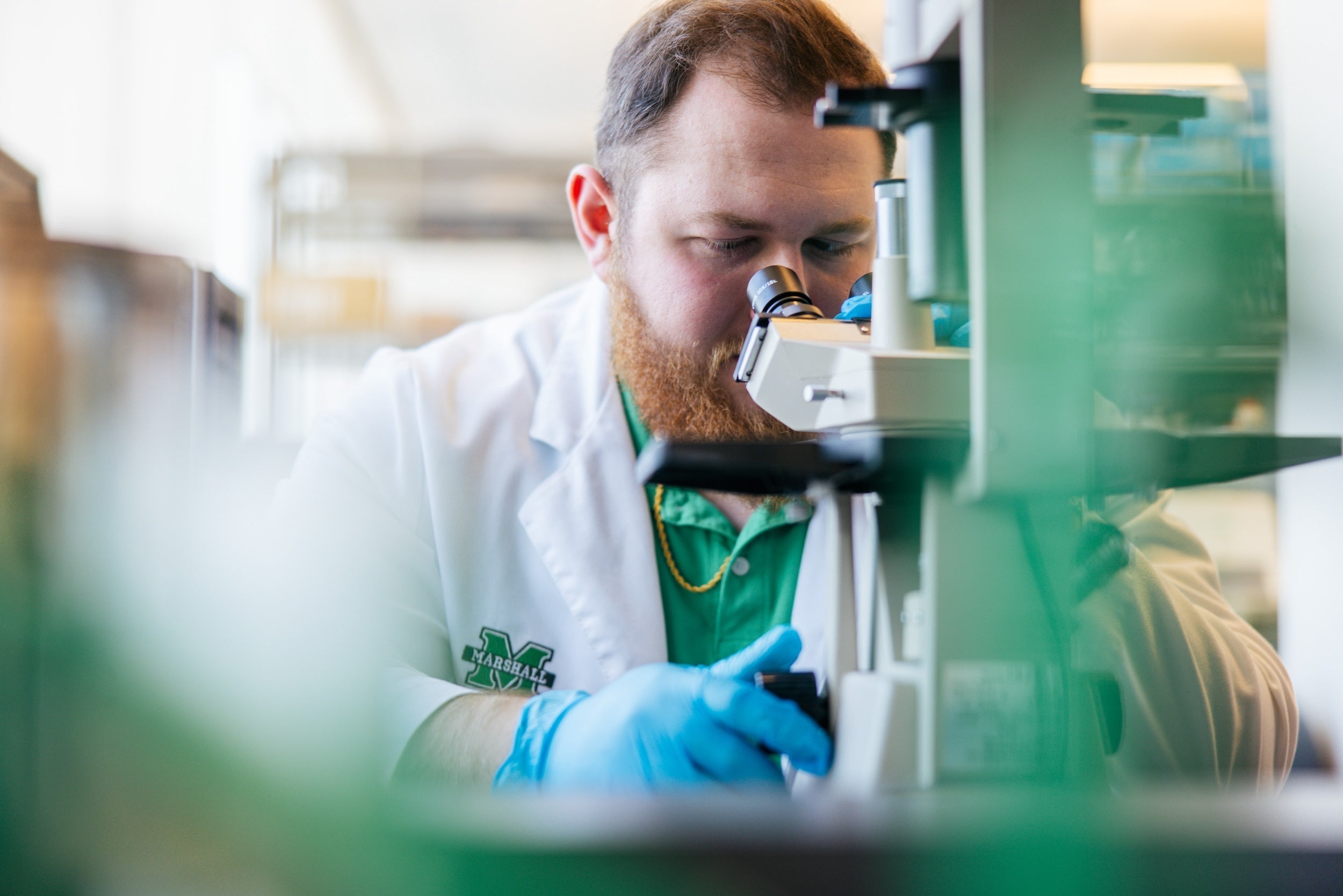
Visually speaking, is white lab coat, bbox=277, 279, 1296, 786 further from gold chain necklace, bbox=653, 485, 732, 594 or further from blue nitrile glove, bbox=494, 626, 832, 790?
blue nitrile glove, bbox=494, 626, 832, 790

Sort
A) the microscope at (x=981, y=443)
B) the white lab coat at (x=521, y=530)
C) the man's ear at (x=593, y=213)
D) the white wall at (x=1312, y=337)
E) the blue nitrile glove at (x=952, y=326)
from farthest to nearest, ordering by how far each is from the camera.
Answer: the man's ear at (x=593, y=213)
the white lab coat at (x=521, y=530)
the blue nitrile glove at (x=952, y=326)
the white wall at (x=1312, y=337)
the microscope at (x=981, y=443)

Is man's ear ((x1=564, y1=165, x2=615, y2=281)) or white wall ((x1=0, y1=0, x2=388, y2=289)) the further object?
man's ear ((x1=564, y1=165, x2=615, y2=281))

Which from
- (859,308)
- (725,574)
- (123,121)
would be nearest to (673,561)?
(725,574)

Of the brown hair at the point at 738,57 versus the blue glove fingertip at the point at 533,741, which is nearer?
the blue glove fingertip at the point at 533,741

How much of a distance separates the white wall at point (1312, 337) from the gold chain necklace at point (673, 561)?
730 millimetres

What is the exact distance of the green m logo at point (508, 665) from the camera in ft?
4.61

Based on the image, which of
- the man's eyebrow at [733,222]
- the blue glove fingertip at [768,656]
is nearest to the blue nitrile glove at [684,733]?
the blue glove fingertip at [768,656]

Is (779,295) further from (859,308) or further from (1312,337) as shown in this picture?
(1312,337)

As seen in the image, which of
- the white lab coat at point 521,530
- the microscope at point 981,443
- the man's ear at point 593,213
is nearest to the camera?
the microscope at point 981,443

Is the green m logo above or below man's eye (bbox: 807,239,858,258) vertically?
below

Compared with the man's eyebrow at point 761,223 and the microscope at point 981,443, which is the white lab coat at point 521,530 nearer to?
the man's eyebrow at point 761,223

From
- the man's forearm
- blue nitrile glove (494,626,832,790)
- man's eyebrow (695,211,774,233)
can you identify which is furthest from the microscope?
man's eyebrow (695,211,774,233)

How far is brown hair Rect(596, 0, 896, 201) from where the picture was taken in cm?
142

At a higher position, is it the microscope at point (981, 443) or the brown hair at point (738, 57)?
the brown hair at point (738, 57)
